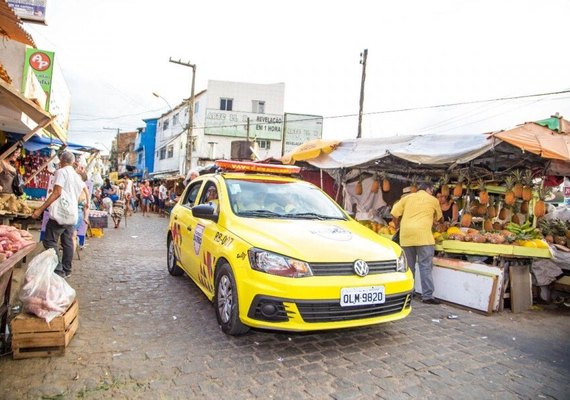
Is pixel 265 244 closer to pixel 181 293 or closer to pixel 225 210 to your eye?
→ pixel 225 210

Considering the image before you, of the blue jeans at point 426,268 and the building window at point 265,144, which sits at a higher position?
the building window at point 265,144

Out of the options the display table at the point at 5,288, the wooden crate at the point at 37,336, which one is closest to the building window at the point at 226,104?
the display table at the point at 5,288

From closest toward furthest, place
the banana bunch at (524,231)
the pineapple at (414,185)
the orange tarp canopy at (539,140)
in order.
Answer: the orange tarp canopy at (539,140) < the banana bunch at (524,231) < the pineapple at (414,185)

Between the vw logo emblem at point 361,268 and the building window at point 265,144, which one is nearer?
the vw logo emblem at point 361,268

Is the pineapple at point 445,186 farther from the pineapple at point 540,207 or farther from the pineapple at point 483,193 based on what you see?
the pineapple at point 540,207

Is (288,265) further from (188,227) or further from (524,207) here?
(524,207)

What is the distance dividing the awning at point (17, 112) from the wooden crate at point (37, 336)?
2.95m

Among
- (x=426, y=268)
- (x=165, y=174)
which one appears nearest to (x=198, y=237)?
(x=426, y=268)

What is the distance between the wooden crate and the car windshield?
199 centimetres

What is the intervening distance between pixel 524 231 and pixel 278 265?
520cm

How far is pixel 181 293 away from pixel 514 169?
20.0 feet

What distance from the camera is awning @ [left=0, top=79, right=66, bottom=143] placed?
15.6 ft

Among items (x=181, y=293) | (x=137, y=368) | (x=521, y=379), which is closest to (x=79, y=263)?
(x=181, y=293)

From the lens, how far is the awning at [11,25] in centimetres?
563
